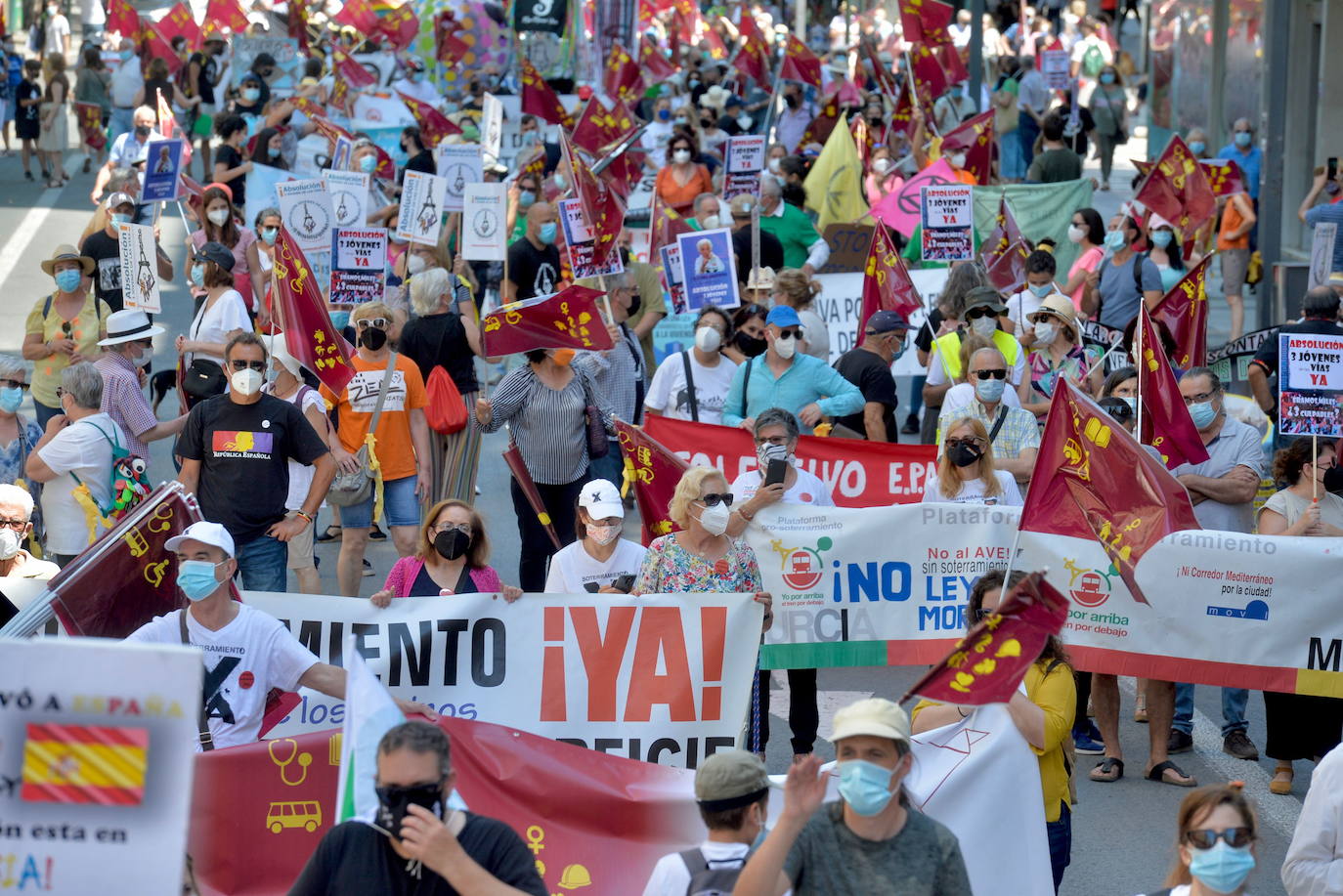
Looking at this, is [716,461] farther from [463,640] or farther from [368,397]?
[463,640]

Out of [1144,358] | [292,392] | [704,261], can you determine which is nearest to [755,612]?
[1144,358]

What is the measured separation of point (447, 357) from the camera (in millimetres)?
11531

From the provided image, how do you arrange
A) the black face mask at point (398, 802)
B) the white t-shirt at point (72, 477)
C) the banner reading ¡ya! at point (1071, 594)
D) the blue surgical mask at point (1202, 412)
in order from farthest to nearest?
1. the blue surgical mask at point (1202, 412)
2. the white t-shirt at point (72, 477)
3. the banner reading ¡ya! at point (1071, 594)
4. the black face mask at point (398, 802)

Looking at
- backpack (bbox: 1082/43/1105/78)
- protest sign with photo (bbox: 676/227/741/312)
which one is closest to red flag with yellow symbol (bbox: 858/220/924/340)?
A: protest sign with photo (bbox: 676/227/741/312)

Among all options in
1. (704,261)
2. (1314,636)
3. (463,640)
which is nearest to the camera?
(463,640)

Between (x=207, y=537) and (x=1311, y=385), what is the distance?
5.48 metres

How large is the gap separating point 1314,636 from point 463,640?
11.9 feet

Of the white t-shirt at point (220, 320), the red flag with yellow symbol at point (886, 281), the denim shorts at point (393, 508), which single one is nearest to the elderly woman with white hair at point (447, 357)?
the denim shorts at point (393, 508)

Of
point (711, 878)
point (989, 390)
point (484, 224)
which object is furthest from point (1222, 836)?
point (484, 224)

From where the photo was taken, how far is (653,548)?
7504 millimetres

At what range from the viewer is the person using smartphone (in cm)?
779

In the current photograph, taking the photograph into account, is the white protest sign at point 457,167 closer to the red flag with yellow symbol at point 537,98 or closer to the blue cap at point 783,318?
the red flag with yellow symbol at point 537,98

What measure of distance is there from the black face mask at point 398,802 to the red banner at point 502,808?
6.13 ft

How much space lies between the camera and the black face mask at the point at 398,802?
4355mm
